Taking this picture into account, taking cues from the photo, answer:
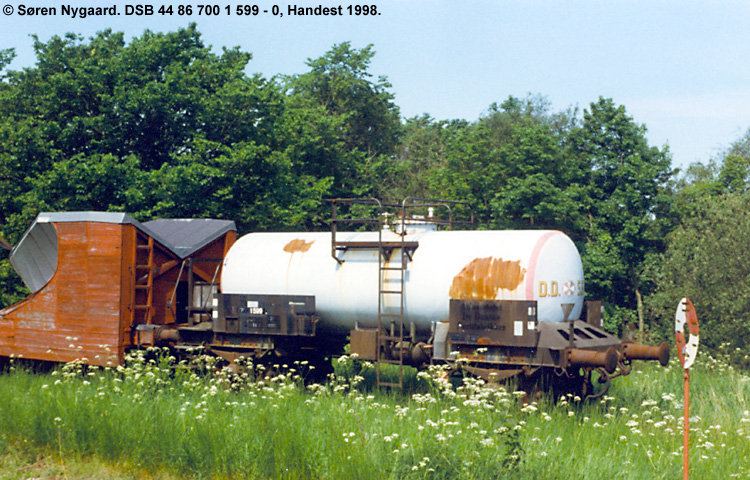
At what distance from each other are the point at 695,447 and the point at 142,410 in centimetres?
694

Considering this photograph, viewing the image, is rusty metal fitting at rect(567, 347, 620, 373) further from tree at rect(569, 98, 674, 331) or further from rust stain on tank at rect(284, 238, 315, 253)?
tree at rect(569, 98, 674, 331)

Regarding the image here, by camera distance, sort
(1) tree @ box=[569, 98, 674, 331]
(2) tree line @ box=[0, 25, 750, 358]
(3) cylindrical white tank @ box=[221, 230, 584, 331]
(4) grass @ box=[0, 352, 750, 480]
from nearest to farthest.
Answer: (4) grass @ box=[0, 352, 750, 480] < (3) cylindrical white tank @ box=[221, 230, 584, 331] < (2) tree line @ box=[0, 25, 750, 358] < (1) tree @ box=[569, 98, 674, 331]

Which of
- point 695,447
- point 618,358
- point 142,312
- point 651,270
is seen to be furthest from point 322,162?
point 695,447

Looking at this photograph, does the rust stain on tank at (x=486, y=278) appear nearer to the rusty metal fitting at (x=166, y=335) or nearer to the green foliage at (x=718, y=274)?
the rusty metal fitting at (x=166, y=335)

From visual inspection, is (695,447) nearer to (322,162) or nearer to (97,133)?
(97,133)

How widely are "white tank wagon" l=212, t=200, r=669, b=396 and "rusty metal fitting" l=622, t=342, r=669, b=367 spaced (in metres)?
0.02

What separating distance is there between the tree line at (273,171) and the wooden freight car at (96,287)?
1195 cm

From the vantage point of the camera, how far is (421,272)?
1302 centimetres

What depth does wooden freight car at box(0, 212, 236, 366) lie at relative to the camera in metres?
14.6

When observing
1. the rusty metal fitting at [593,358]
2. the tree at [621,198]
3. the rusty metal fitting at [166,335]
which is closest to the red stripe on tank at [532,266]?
the rusty metal fitting at [593,358]

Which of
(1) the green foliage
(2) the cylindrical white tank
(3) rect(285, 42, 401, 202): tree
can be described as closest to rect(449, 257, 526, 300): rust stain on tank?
(2) the cylindrical white tank

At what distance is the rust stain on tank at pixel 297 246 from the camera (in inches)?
567

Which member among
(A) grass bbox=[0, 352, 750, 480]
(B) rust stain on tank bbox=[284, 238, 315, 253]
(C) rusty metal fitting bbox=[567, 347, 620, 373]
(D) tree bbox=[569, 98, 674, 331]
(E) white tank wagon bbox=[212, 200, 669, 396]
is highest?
(D) tree bbox=[569, 98, 674, 331]

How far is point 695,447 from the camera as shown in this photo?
9.12 metres
